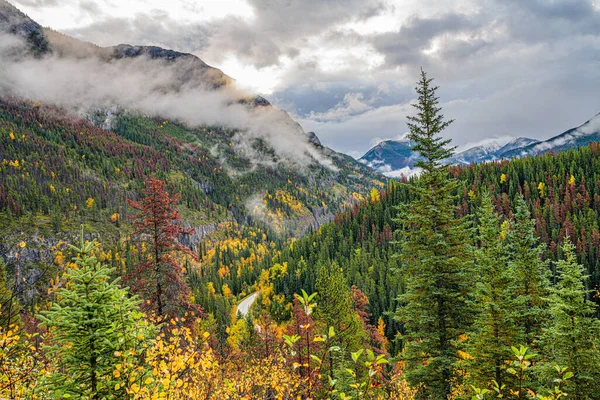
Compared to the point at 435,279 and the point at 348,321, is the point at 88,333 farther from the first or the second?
the point at 348,321

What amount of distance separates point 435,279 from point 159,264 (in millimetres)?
15589

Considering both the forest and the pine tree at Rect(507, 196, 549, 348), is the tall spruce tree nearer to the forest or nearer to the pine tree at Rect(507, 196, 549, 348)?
the forest

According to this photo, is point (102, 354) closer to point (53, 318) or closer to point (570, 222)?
point (53, 318)

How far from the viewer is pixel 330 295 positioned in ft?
106

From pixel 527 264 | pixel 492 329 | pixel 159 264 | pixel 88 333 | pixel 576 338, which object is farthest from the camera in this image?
pixel 527 264

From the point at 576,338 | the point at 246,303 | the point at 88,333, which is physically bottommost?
the point at 246,303

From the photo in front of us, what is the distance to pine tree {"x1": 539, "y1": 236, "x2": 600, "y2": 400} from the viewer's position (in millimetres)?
14672

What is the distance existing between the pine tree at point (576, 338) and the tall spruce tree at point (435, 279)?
13.4ft

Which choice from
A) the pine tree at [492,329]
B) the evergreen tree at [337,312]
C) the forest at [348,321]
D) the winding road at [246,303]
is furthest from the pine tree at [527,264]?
the winding road at [246,303]

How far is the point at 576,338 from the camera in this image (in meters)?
15.1

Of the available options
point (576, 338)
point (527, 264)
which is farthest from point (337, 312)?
point (576, 338)

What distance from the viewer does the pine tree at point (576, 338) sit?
578 inches

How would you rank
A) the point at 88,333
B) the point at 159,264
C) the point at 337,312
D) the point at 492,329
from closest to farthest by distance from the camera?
the point at 88,333, the point at 492,329, the point at 159,264, the point at 337,312

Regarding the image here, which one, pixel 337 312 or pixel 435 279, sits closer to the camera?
pixel 435 279
